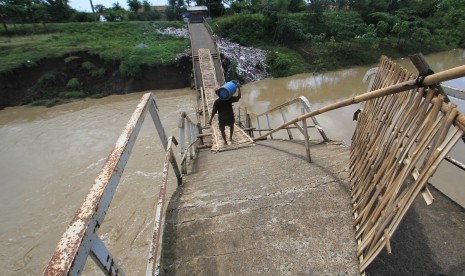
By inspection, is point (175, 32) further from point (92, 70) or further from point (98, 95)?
point (98, 95)

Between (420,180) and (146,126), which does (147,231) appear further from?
(146,126)

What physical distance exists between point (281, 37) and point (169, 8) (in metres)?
18.6

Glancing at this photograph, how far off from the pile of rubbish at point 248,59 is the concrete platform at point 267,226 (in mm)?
15442

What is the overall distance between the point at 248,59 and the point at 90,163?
13401 millimetres

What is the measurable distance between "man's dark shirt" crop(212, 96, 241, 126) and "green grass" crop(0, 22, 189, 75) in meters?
13.0

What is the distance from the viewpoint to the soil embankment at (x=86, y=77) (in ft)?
55.5

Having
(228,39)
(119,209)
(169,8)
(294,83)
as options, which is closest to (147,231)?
(119,209)

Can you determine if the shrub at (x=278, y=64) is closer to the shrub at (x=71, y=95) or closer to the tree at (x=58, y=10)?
the shrub at (x=71, y=95)

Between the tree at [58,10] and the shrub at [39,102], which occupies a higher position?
the tree at [58,10]

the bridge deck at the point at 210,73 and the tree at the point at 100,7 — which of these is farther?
the tree at the point at 100,7

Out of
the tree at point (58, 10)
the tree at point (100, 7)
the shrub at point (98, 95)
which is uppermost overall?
the tree at point (100, 7)

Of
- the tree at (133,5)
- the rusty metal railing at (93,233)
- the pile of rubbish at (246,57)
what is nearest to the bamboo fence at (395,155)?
the rusty metal railing at (93,233)

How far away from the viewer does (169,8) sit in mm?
34719

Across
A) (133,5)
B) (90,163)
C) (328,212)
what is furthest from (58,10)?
(328,212)
